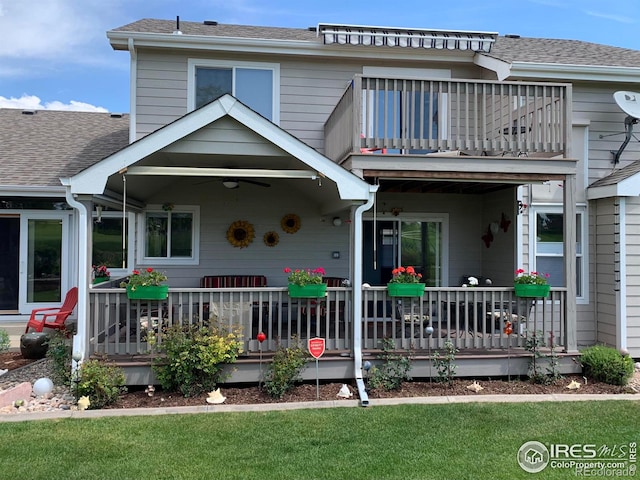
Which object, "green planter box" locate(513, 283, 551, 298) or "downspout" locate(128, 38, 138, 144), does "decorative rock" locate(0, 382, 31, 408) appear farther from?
"green planter box" locate(513, 283, 551, 298)

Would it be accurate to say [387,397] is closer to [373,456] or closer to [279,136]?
[373,456]

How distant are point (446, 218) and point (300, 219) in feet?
9.87

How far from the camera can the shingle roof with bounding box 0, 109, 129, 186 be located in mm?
9336

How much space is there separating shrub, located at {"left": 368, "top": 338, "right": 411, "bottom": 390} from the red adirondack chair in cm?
583

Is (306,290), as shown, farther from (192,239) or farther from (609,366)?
(609,366)

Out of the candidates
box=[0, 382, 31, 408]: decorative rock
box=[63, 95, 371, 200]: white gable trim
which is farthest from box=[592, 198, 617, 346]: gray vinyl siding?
box=[0, 382, 31, 408]: decorative rock

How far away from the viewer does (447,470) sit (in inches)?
150

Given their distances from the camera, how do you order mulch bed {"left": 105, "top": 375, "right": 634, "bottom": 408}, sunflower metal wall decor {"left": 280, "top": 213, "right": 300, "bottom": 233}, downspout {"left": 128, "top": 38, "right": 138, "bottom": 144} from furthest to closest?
sunflower metal wall decor {"left": 280, "top": 213, "right": 300, "bottom": 233} → downspout {"left": 128, "top": 38, "right": 138, "bottom": 144} → mulch bed {"left": 105, "top": 375, "right": 634, "bottom": 408}

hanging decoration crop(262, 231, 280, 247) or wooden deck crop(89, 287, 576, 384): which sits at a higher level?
hanging decoration crop(262, 231, 280, 247)

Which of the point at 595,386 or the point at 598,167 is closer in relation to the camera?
the point at 595,386

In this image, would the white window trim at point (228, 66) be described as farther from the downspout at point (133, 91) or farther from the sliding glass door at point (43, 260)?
the sliding glass door at point (43, 260)

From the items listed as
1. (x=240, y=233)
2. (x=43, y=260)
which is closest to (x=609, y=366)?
(x=240, y=233)

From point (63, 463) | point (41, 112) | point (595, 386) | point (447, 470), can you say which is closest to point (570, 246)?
point (595, 386)

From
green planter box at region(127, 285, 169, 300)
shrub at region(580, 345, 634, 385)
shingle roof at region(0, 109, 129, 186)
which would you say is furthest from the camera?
shingle roof at region(0, 109, 129, 186)
